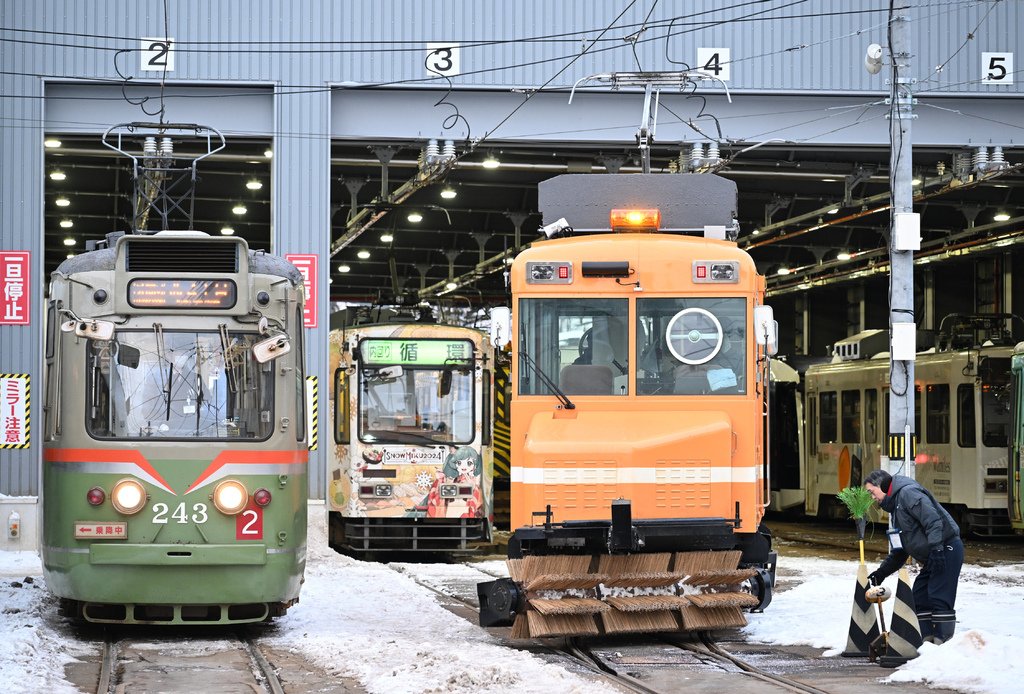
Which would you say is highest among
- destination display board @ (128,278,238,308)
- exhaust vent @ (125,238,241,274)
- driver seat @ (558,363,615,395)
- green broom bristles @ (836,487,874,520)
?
exhaust vent @ (125,238,241,274)

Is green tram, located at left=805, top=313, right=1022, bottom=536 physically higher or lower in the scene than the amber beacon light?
lower

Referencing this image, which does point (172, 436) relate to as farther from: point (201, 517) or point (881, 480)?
point (881, 480)

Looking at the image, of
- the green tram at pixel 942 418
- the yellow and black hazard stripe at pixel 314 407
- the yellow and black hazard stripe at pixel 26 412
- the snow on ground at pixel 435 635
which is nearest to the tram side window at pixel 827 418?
the green tram at pixel 942 418

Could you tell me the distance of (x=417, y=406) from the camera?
20578 millimetres

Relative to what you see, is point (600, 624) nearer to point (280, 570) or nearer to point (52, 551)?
point (280, 570)

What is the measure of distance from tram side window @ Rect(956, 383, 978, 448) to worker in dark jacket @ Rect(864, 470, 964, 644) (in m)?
12.9

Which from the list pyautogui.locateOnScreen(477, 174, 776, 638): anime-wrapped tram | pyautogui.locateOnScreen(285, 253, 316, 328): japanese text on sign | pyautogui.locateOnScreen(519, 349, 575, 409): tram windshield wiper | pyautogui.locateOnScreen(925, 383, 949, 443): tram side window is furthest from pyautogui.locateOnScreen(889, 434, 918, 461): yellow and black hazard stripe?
pyautogui.locateOnScreen(925, 383, 949, 443): tram side window

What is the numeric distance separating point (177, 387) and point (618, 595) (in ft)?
12.5

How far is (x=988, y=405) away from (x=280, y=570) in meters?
14.9

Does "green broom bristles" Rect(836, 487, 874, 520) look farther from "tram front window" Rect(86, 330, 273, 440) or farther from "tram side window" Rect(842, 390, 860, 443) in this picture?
"tram side window" Rect(842, 390, 860, 443)

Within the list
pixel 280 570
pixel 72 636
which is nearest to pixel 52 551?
pixel 72 636

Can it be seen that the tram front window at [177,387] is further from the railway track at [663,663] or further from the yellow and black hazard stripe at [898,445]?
the yellow and black hazard stripe at [898,445]

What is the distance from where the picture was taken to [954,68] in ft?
73.6

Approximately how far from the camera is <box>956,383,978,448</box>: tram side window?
23734 millimetres
